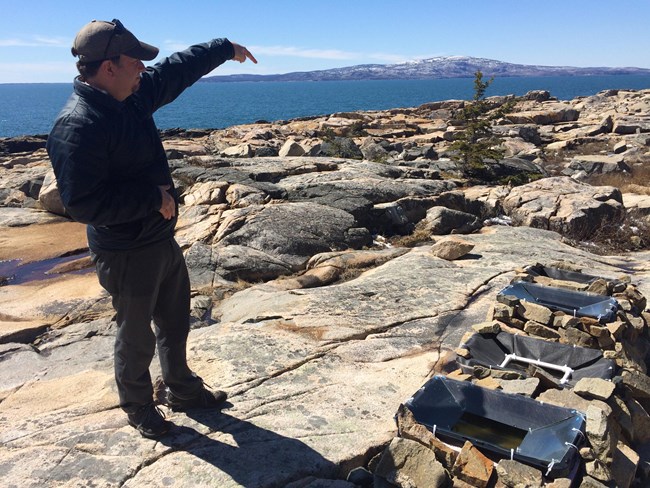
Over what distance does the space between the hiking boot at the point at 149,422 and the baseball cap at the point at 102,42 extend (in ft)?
7.77

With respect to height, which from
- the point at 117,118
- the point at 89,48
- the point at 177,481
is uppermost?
the point at 89,48

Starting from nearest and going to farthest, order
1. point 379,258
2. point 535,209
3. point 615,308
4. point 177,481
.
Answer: point 177,481 → point 615,308 → point 379,258 → point 535,209

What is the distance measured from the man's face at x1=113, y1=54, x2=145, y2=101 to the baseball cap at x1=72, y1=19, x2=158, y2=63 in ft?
0.18

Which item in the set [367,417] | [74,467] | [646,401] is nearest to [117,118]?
[74,467]

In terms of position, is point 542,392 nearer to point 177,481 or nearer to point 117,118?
point 177,481

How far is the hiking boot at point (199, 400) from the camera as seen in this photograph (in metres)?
4.41

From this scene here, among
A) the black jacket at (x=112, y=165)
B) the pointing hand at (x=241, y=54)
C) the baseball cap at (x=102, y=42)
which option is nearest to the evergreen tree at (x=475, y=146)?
the pointing hand at (x=241, y=54)

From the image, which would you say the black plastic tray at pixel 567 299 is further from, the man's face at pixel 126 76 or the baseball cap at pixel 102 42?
the baseball cap at pixel 102 42

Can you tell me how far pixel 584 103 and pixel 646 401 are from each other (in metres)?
57.2

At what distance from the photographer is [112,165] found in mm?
3506

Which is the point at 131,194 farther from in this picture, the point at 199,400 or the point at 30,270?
the point at 30,270

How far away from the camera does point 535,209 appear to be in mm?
12812

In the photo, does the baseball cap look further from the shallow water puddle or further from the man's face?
the shallow water puddle

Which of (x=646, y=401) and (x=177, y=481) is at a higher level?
(x=177, y=481)
